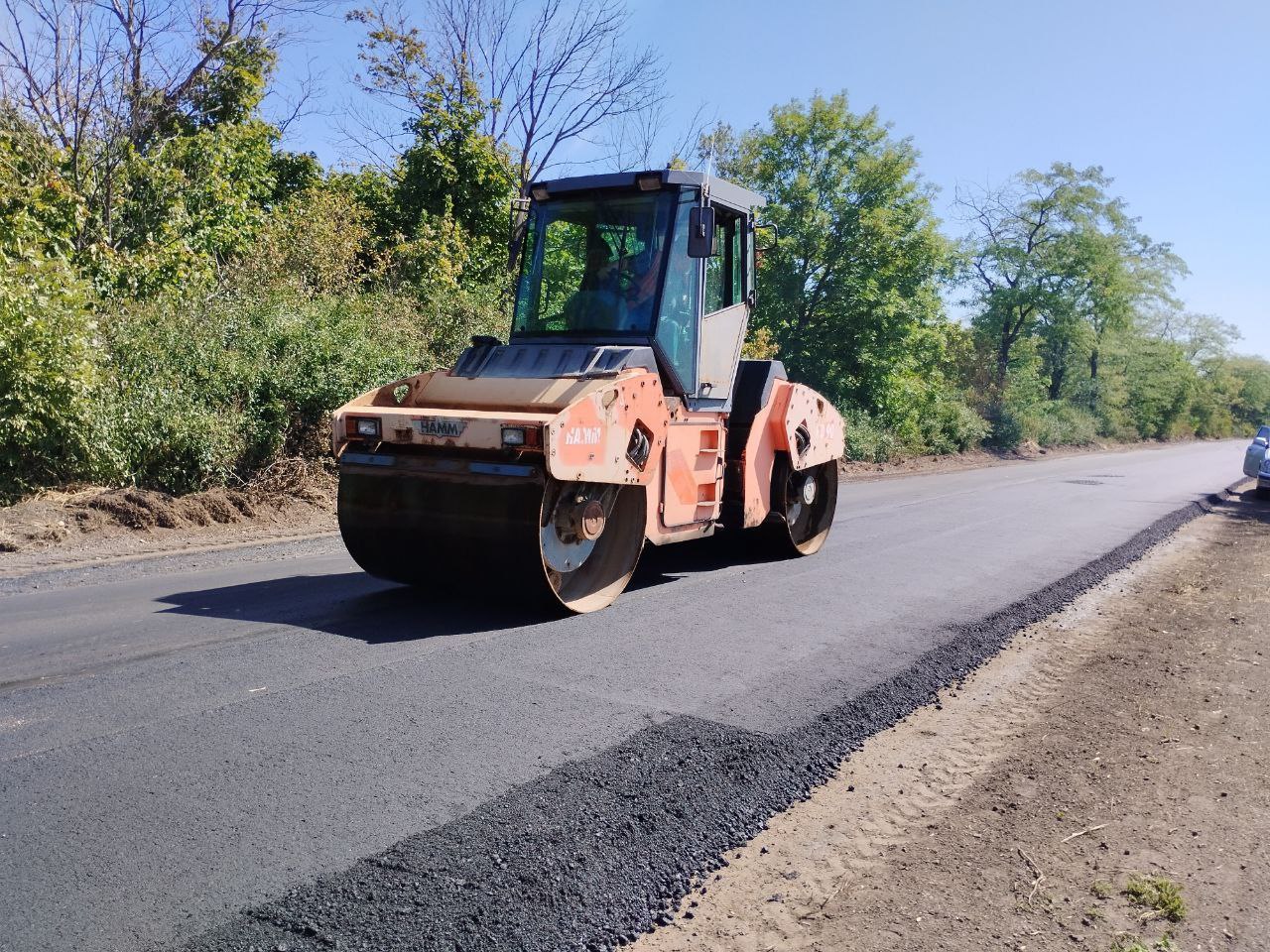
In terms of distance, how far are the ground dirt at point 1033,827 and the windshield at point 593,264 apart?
3.63m

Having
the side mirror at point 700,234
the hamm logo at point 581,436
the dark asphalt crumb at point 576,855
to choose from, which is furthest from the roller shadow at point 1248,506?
the dark asphalt crumb at point 576,855

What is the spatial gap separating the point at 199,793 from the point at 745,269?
604 centimetres

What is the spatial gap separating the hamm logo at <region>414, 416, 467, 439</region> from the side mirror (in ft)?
7.00

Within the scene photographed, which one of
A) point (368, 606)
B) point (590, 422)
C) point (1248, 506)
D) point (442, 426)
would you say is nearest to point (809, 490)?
point (590, 422)

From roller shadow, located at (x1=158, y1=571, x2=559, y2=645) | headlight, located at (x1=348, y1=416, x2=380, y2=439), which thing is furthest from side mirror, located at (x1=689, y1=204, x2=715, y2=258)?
roller shadow, located at (x1=158, y1=571, x2=559, y2=645)

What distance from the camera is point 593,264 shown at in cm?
754

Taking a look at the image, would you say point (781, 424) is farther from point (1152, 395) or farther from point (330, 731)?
point (1152, 395)

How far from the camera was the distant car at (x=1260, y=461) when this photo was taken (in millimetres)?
18641

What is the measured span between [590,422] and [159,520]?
5697 mm

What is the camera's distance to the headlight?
6383 mm

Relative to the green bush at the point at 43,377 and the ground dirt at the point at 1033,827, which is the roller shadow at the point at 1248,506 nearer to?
the ground dirt at the point at 1033,827

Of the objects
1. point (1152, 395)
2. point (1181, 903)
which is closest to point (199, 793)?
point (1181, 903)

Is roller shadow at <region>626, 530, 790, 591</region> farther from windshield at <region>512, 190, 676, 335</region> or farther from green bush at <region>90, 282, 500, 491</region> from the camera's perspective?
green bush at <region>90, 282, 500, 491</region>

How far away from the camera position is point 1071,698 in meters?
5.45
